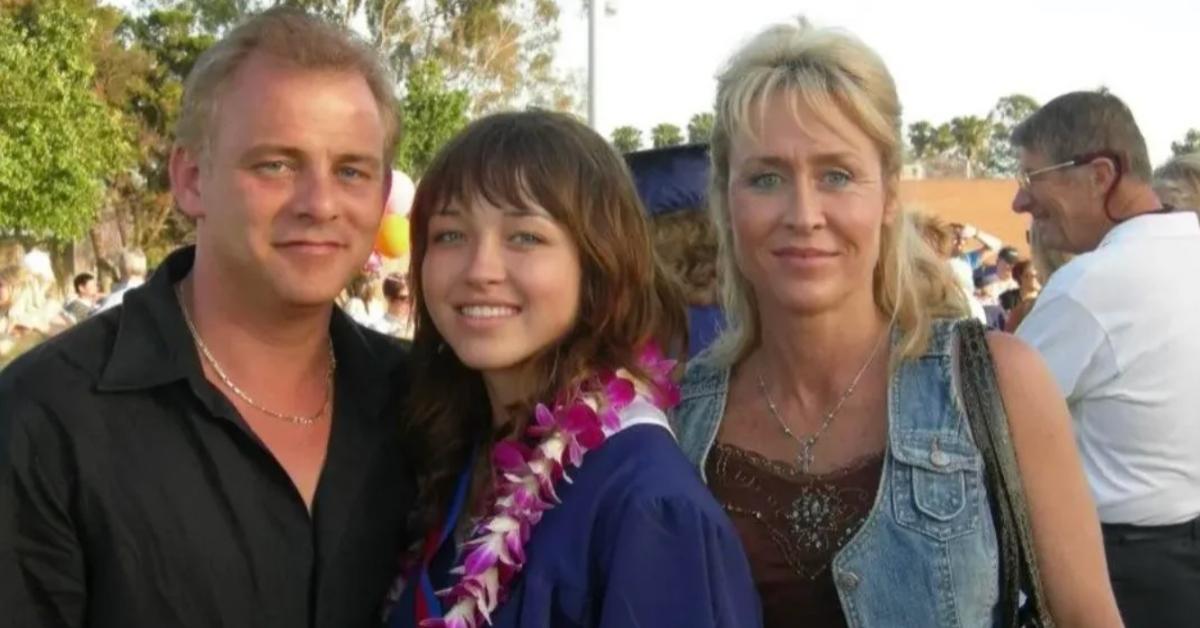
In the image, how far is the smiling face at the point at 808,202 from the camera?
216cm

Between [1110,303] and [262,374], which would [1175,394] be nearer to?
[1110,303]

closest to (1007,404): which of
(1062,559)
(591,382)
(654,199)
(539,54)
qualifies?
(1062,559)

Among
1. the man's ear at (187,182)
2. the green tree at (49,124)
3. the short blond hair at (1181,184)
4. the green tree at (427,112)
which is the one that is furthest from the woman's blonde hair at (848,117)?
the green tree at (427,112)

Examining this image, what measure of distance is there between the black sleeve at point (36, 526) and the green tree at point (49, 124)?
26.2 m

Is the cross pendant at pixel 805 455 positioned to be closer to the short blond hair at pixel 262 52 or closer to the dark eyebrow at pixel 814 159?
the dark eyebrow at pixel 814 159

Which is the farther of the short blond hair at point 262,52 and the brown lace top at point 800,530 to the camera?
the short blond hair at point 262,52

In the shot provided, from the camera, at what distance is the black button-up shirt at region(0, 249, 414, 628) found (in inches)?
78.7

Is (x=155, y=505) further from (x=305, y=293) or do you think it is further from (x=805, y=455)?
(x=805, y=455)

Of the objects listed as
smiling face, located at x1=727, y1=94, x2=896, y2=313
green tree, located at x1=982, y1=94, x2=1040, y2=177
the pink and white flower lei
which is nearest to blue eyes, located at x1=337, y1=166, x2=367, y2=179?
the pink and white flower lei

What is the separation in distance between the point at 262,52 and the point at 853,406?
1312mm

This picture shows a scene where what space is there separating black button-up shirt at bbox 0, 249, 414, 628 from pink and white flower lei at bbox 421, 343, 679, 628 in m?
0.27

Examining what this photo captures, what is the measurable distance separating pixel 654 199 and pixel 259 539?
1970 mm

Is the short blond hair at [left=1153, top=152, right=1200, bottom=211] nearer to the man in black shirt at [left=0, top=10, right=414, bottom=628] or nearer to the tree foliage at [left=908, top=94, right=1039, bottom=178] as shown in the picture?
the man in black shirt at [left=0, top=10, right=414, bottom=628]

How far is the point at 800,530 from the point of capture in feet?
7.10
